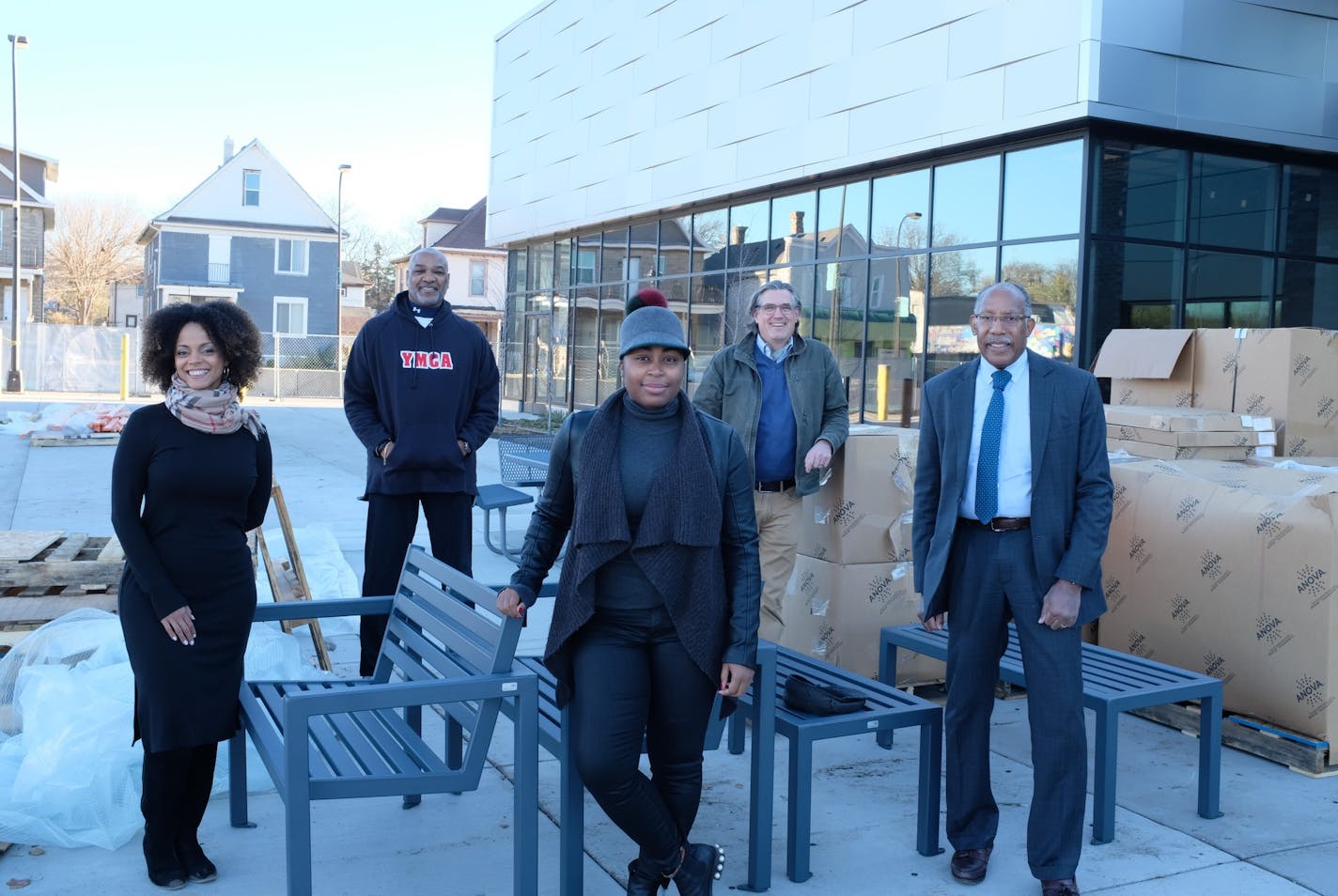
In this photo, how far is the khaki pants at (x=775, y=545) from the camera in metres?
5.38

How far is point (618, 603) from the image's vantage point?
10.6 ft

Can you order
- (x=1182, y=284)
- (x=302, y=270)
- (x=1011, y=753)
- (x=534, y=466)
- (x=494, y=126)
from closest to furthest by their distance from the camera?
1. (x=1011, y=753)
2. (x=534, y=466)
3. (x=1182, y=284)
4. (x=494, y=126)
5. (x=302, y=270)

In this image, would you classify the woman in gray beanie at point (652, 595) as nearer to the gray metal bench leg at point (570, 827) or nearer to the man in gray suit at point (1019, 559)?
the gray metal bench leg at point (570, 827)

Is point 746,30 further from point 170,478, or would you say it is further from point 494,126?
point 170,478

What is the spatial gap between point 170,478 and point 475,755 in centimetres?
118

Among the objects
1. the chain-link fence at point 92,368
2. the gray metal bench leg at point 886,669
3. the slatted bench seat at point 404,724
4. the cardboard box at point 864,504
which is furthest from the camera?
the chain-link fence at point 92,368

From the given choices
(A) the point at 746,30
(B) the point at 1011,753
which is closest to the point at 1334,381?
(B) the point at 1011,753

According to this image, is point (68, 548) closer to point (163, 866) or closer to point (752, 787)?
point (163, 866)

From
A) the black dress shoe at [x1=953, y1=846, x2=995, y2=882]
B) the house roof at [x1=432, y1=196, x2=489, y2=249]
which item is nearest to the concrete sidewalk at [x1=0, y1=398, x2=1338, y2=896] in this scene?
the black dress shoe at [x1=953, y1=846, x2=995, y2=882]

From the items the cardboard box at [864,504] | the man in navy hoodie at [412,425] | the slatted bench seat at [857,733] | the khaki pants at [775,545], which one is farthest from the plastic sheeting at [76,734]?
the cardboard box at [864,504]

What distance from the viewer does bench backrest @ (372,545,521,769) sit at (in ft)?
11.1

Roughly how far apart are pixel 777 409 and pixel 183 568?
8.74 ft

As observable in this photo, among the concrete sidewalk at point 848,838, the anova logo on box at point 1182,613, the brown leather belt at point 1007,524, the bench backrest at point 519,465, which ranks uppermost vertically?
the brown leather belt at point 1007,524

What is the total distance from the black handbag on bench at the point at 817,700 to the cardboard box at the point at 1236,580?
2017 millimetres
